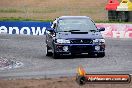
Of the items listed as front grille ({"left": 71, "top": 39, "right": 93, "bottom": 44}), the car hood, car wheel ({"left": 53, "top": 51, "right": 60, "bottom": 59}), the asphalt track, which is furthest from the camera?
car wheel ({"left": 53, "top": 51, "right": 60, "bottom": 59})

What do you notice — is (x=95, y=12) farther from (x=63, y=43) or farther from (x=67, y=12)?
(x=63, y=43)

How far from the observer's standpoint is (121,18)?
45219 mm

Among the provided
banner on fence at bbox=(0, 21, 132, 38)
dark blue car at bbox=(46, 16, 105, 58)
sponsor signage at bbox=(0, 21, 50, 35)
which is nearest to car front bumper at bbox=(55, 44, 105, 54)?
dark blue car at bbox=(46, 16, 105, 58)

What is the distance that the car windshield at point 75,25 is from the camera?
21.4 m

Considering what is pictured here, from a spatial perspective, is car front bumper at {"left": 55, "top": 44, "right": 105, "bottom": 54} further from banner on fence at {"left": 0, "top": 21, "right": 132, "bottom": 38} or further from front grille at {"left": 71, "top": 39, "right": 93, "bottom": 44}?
banner on fence at {"left": 0, "top": 21, "right": 132, "bottom": 38}

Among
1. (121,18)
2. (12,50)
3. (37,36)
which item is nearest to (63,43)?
(12,50)

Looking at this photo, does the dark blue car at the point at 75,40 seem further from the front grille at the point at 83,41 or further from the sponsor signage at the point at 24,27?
the sponsor signage at the point at 24,27

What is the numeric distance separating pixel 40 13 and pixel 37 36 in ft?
74.7

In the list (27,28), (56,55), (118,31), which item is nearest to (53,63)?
(56,55)

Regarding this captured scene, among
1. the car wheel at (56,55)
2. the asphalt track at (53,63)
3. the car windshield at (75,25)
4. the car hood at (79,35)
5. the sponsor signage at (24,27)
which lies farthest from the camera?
the sponsor signage at (24,27)

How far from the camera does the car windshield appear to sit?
21438 mm

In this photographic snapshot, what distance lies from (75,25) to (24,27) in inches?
628

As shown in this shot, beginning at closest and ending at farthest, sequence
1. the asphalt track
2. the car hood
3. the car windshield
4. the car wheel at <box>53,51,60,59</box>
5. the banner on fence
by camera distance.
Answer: the asphalt track < the car hood < the car wheel at <box>53,51,60,59</box> < the car windshield < the banner on fence

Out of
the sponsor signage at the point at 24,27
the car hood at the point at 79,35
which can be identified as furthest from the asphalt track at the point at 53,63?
the sponsor signage at the point at 24,27
